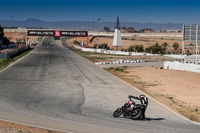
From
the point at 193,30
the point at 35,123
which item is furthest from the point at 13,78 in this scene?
the point at 193,30

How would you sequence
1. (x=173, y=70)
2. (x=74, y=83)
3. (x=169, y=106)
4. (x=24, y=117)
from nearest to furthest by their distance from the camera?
(x=24, y=117), (x=169, y=106), (x=74, y=83), (x=173, y=70)

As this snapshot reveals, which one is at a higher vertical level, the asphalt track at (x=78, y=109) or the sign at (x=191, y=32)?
the sign at (x=191, y=32)

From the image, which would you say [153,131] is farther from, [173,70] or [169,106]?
[173,70]

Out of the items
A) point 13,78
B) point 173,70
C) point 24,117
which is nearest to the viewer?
point 24,117

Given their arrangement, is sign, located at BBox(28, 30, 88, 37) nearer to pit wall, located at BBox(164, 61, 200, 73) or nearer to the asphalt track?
pit wall, located at BBox(164, 61, 200, 73)

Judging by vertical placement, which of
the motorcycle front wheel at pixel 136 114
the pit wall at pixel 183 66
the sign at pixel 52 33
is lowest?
the motorcycle front wheel at pixel 136 114

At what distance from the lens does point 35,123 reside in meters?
14.0

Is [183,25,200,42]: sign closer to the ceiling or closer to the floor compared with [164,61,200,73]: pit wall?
closer to the ceiling

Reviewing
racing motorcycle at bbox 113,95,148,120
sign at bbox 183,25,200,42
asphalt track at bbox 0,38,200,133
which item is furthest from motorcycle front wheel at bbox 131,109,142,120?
sign at bbox 183,25,200,42

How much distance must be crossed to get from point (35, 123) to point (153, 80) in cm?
2277

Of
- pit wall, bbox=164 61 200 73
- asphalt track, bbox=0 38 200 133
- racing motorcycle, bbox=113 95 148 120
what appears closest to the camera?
asphalt track, bbox=0 38 200 133

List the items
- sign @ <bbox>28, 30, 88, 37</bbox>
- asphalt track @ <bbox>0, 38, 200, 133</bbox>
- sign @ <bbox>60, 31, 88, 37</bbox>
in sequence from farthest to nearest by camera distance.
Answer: sign @ <bbox>60, 31, 88, 37</bbox> → sign @ <bbox>28, 30, 88, 37</bbox> → asphalt track @ <bbox>0, 38, 200, 133</bbox>

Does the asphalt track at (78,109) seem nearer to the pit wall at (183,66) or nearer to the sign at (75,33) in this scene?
the pit wall at (183,66)

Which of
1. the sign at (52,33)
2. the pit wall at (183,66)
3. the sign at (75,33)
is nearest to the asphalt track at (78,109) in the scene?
the pit wall at (183,66)
